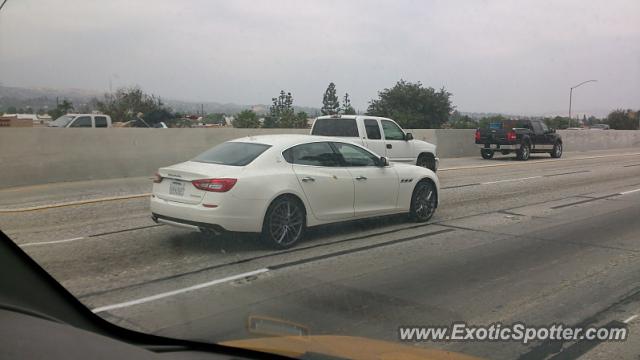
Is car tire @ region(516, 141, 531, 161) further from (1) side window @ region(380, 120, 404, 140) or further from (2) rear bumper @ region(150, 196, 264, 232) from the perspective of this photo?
(2) rear bumper @ region(150, 196, 264, 232)

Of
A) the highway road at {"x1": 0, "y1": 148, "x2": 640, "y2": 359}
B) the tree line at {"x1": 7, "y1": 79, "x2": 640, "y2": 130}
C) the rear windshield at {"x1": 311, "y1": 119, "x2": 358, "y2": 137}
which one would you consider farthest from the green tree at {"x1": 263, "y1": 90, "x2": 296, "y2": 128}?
the highway road at {"x1": 0, "y1": 148, "x2": 640, "y2": 359}

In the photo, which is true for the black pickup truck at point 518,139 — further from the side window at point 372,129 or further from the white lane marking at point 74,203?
the white lane marking at point 74,203

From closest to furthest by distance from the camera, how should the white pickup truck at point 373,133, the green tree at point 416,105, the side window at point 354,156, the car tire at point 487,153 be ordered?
the side window at point 354,156
the white pickup truck at point 373,133
the car tire at point 487,153
the green tree at point 416,105

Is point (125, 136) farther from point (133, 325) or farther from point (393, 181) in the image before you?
point (133, 325)

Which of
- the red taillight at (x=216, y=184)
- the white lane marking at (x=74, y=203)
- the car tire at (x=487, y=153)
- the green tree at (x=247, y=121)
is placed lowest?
the white lane marking at (x=74, y=203)

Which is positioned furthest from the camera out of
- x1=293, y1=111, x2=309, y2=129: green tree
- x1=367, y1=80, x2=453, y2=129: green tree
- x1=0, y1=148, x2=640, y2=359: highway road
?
x1=367, y1=80, x2=453, y2=129: green tree

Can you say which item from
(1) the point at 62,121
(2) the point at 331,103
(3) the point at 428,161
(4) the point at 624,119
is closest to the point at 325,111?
(2) the point at 331,103

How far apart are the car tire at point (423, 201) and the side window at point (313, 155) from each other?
1783 millimetres

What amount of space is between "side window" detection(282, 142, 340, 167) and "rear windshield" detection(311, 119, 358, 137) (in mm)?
6470

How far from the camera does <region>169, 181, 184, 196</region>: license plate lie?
23.8 ft

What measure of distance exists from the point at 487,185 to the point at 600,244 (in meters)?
7.04

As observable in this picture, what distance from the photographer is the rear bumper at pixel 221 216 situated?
22.7 feet

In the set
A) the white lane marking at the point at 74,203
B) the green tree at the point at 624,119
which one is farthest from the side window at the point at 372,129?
the green tree at the point at 624,119

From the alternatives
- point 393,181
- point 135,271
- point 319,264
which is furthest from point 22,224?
point 393,181
